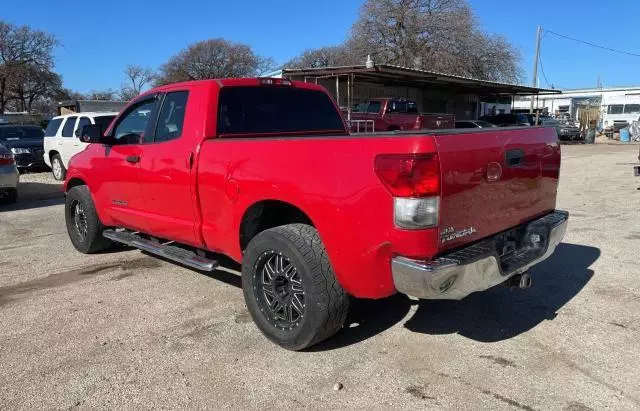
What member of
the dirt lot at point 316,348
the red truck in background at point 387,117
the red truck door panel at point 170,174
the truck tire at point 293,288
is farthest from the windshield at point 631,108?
the truck tire at point 293,288

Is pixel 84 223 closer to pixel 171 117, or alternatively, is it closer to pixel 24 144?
pixel 171 117

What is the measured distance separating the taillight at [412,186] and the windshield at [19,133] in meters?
17.3

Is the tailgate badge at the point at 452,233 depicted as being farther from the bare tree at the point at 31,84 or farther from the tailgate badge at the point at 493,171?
the bare tree at the point at 31,84

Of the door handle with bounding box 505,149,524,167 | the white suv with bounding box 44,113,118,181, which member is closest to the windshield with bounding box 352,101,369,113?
the white suv with bounding box 44,113,118,181

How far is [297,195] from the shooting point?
3457 mm

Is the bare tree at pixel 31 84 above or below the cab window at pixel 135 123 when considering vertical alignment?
above

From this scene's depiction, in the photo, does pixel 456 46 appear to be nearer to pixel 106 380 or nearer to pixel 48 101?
pixel 106 380

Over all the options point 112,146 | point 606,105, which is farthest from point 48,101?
point 112,146

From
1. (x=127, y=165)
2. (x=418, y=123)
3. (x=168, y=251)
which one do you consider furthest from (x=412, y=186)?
(x=418, y=123)

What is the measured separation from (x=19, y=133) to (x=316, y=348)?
676 inches

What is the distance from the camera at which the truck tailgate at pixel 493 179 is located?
121 inches

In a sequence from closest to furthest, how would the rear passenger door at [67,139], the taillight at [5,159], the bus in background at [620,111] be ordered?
the taillight at [5,159]
the rear passenger door at [67,139]
the bus in background at [620,111]

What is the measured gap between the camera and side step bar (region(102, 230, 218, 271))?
435cm

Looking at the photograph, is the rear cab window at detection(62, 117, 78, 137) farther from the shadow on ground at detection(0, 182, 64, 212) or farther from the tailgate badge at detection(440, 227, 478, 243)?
the tailgate badge at detection(440, 227, 478, 243)
